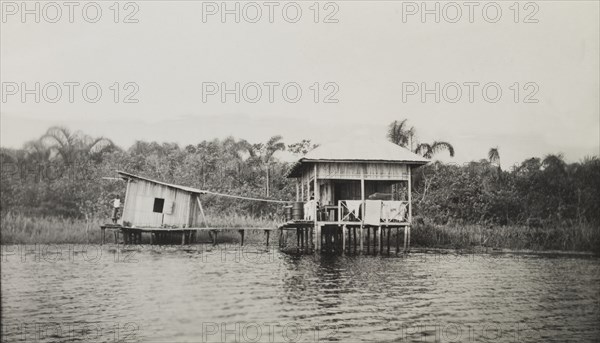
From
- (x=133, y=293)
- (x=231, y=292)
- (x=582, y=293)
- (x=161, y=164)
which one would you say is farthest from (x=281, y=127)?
(x=582, y=293)

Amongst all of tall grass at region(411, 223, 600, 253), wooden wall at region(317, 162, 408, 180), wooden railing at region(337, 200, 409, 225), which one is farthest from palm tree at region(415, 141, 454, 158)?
tall grass at region(411, 223, 600, 253)

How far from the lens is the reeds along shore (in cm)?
678

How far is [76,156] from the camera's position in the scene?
7.71 meters

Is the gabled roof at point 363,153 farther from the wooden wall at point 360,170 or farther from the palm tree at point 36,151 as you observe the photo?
the palm tree at point 36,151

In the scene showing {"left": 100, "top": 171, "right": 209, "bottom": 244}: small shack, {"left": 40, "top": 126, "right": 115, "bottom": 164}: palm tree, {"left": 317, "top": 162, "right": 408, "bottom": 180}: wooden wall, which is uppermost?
{"left": 317, "top": 162, "right": 408, "bottom": 180}: wooden wall

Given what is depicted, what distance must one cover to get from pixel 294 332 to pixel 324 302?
1.55m

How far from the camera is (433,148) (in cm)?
1452

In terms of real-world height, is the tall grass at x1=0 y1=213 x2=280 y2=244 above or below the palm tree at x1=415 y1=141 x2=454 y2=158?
below

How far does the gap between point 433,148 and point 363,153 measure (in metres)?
1.94

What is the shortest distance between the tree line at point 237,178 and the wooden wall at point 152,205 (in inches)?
25.9

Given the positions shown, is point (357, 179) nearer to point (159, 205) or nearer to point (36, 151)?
point (159, 205)

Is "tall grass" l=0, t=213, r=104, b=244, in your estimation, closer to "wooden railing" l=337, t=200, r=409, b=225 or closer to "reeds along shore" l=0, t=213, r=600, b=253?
"reeds along shore" l=0, t=213, r=600, b=253

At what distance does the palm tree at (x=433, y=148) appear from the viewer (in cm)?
1319

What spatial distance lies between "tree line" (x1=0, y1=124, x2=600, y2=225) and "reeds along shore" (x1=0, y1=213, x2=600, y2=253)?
23cm
